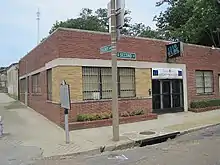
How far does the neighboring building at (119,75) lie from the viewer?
14562 mm

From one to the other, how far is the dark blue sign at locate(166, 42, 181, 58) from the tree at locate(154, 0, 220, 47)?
6432 millimetres

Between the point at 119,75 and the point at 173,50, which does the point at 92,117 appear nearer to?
the point at 119,75

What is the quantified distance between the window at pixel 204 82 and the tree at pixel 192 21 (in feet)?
15.4

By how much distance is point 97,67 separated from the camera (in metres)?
15.5

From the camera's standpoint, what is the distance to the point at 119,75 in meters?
16.5

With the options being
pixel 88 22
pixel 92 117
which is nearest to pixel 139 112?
pixel 92 117

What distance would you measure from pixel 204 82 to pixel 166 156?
13.7 meters

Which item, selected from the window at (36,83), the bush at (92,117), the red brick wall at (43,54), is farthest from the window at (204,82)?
the window at (36,83)

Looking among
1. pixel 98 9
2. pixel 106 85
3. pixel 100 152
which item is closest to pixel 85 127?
pixel 106 85

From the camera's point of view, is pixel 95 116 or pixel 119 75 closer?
pixel 95 116

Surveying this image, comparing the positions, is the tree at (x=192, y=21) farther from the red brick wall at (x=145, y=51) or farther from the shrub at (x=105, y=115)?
the shrub at (x=105, y=115)

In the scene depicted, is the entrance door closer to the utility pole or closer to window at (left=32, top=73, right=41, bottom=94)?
window at (left=32, top=73, right=41, bottom=94)

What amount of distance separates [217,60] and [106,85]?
1009cm

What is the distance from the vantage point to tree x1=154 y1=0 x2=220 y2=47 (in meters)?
23.2
